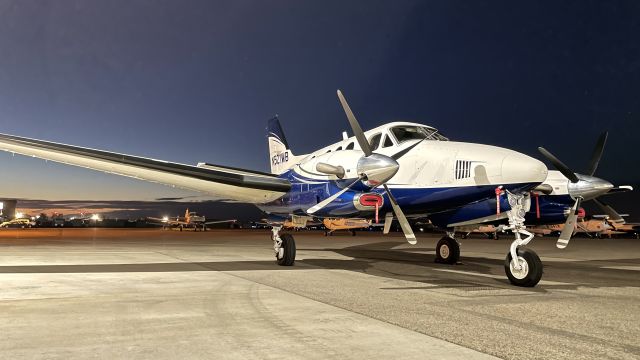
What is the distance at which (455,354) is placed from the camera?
175 inches

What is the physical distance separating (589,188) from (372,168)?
6880 millimetres

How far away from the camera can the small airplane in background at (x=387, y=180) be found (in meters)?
9.96

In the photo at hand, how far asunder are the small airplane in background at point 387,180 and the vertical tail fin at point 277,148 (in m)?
4.96

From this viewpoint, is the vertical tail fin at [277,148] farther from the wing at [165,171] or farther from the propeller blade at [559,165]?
the propeller blade at [559,165]

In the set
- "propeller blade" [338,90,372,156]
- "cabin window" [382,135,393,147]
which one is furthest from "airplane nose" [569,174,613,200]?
"propeller blade" [338,90,372,156]

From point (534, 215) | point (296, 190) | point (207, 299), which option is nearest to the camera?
point (207, 299)

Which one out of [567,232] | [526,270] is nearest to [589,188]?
[567,232]

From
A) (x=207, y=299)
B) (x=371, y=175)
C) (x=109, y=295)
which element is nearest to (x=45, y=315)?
(x=109, y=295)

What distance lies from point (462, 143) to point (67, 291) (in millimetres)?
8864

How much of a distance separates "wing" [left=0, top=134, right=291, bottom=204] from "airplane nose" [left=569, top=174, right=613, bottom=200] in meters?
8.17

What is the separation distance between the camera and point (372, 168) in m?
10.3

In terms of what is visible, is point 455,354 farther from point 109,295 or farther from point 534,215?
point 534,215

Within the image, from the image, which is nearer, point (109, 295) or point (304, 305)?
point (304, 305)

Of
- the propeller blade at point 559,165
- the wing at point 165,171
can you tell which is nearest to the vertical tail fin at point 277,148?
the wing at point 165,171
